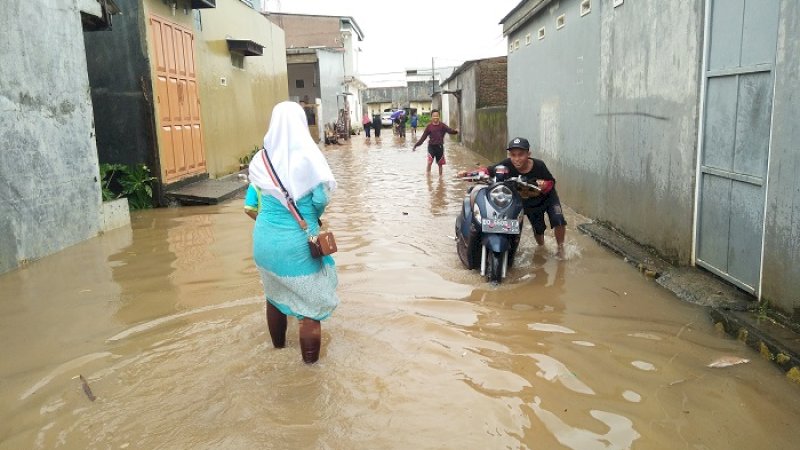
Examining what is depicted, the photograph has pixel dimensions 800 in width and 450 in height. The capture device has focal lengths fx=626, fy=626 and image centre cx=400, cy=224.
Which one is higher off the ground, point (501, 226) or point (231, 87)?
point (231, 87)

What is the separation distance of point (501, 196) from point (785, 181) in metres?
2.21

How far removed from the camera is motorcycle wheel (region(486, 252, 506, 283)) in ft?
18.0

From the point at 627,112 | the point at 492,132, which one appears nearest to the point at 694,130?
the point at 627,112

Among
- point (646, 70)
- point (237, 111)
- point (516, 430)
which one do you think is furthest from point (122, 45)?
point (516, 430)

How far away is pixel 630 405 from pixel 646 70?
14.0ft

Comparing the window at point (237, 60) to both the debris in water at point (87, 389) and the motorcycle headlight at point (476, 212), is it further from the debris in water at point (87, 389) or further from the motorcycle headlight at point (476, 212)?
the debris in water at point (87, 389)

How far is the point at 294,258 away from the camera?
11.8 feet

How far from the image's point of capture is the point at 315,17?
4038cm

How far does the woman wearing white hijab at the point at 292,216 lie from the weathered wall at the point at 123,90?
7347 millimetres

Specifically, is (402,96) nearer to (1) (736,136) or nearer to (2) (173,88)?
(2) (173,88)

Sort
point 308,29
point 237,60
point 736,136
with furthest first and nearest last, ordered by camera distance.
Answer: point 308,29, point 237,60, point 736,136

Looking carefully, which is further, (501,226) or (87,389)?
(501,226)

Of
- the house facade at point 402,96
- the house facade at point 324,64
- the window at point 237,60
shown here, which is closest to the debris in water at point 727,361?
the window at point 237,60

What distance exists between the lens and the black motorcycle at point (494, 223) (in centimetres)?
543
